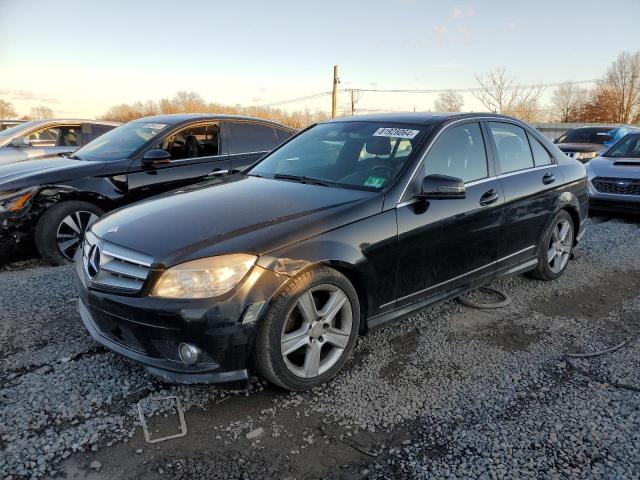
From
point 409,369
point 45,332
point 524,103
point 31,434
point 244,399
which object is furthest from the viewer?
point 524,103

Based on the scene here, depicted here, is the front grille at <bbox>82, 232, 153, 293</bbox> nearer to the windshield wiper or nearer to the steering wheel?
the windshield wiper

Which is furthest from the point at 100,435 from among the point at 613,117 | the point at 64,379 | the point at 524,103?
the point at 613,117

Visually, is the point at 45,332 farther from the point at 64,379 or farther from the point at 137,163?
the point at 137,163

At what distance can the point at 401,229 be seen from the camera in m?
3.15

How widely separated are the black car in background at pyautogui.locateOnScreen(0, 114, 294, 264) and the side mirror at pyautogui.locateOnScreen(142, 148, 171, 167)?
11mm

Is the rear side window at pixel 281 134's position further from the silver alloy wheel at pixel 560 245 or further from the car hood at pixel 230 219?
the silver alloy wheel at pixel 560 245

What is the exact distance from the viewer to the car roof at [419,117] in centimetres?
379

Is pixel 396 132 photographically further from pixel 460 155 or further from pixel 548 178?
pixel 548 178

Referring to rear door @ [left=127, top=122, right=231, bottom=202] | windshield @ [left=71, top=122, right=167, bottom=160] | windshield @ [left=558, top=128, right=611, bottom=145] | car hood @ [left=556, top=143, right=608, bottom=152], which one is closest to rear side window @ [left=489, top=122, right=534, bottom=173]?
rear door @ [left=127, top=122, right=231, bottom=202]

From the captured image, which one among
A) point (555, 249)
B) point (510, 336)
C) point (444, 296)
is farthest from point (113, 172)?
point (555, 249)

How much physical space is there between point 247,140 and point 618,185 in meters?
6.03

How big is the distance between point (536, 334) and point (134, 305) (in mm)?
2912

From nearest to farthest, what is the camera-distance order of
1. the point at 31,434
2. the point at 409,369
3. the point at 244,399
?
the point at 31,434 < the point at 244,399 < the point at 409,369

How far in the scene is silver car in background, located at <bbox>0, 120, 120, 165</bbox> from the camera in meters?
8.61
